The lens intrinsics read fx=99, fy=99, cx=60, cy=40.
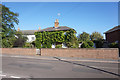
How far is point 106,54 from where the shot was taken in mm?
15102

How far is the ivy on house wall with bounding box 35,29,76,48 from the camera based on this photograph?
25734mm

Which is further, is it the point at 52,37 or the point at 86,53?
the point at 52,37

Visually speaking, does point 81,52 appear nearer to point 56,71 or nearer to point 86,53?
point 86,53

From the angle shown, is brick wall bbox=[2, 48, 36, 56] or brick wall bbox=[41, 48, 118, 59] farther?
brick wall bbox=[2, 48, 36, 56]

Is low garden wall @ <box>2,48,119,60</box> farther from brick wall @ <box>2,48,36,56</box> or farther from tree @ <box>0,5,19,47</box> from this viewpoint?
tree @ <box>0,5,19,47</box>

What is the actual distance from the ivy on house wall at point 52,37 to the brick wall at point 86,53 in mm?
8670

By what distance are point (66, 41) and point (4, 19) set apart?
62.6ft

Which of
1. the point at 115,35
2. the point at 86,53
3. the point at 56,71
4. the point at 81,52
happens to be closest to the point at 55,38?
the point at 81,52

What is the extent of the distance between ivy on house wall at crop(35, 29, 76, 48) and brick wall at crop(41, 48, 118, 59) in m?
8.67

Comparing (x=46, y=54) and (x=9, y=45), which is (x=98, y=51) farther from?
(x=9, y=45)

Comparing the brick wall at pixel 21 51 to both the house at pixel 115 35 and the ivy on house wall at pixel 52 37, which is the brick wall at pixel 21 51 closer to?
the ivy on house wall at pixel 52 37

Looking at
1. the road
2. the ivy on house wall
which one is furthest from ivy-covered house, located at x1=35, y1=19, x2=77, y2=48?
the road

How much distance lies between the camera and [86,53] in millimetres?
15891

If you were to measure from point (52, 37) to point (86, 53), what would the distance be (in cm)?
1337
